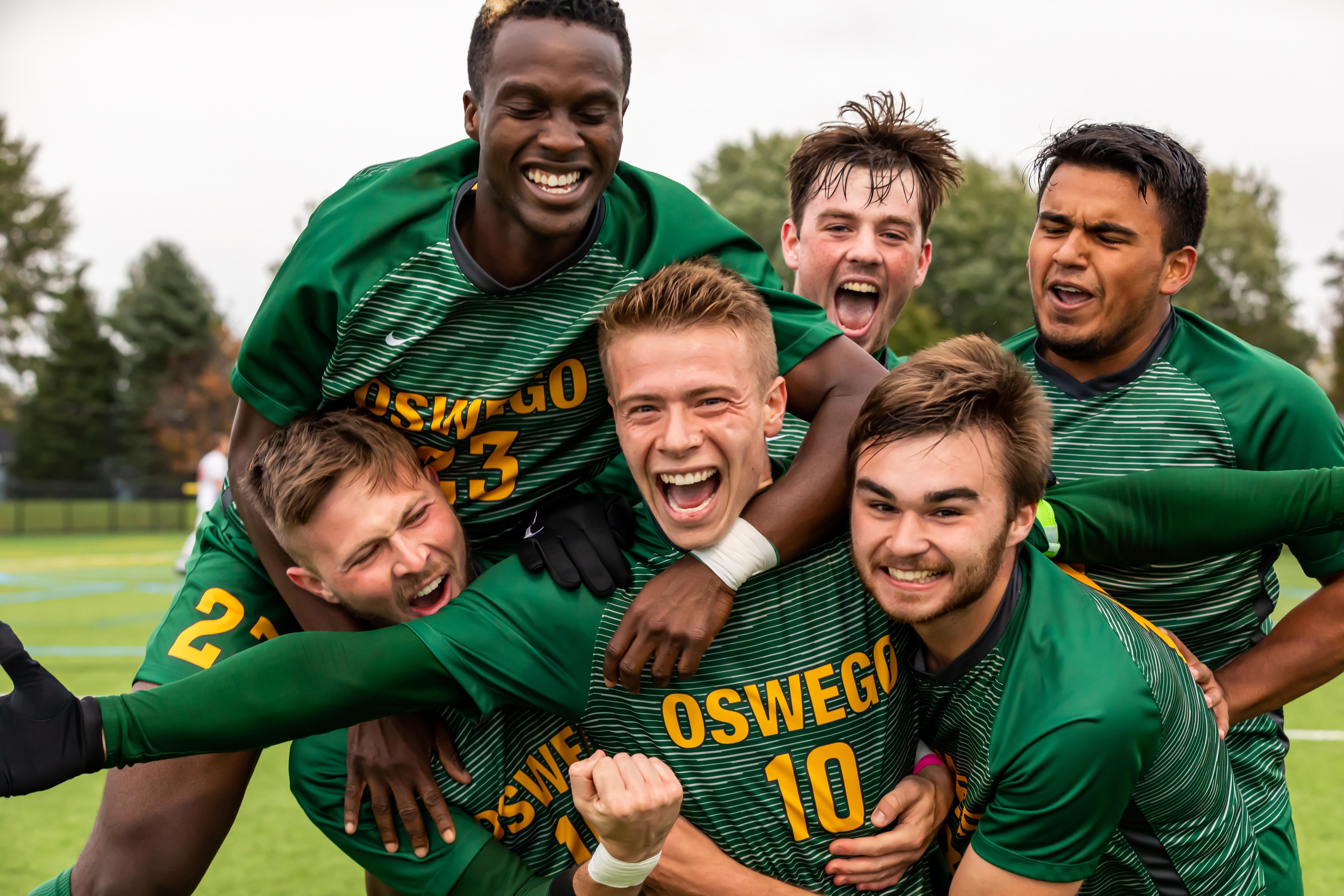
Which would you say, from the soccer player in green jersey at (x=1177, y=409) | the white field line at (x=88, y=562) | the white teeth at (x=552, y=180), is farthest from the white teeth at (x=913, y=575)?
the white field line at (x=88, y=562)

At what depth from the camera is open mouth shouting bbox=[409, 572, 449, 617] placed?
10.0 ft

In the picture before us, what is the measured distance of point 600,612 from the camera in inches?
109

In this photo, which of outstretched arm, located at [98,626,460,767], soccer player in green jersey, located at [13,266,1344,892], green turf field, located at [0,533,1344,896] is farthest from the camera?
green turf field, located at [0,533,1344,896]

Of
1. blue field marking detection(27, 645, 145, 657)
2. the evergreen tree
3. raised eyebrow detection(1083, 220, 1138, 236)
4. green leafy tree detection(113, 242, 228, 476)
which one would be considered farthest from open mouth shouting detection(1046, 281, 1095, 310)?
green leafy tree detection(113, 242, 228, 476)

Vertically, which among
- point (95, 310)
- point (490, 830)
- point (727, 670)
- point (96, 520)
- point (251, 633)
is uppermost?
point (727, 670)

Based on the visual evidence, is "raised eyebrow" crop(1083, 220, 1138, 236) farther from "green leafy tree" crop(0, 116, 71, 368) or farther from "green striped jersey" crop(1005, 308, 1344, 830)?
"green leafy tree" crop(0, 116, 71, 368)

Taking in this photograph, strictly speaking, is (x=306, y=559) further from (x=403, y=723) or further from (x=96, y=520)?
(x=96, y=520)

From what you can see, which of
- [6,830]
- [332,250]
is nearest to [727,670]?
[332,250]

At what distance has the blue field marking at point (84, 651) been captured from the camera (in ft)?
35.2

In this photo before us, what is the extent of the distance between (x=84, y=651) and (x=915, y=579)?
1071cm

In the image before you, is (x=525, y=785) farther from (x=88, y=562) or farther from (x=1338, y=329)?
(x=1338, y=329)

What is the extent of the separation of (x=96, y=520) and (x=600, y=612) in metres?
35.2

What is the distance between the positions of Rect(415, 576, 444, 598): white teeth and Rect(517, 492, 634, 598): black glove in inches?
11.0

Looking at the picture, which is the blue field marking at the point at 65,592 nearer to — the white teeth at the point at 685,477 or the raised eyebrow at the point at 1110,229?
the white teeth at the point at 685,477
